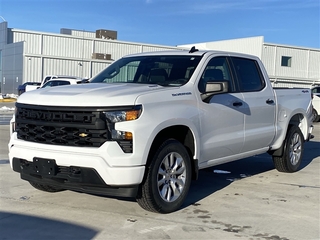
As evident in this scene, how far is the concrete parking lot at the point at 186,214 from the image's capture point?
15.0 ft

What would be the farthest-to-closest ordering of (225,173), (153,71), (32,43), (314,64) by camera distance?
(314,64), (32,43), (225,173), (153,71)

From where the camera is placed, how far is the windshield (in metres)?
5.94

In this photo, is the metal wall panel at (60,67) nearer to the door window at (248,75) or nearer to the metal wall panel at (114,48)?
the metal wall panel at (114,48)

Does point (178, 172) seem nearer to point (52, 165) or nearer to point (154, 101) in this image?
point (154, 101)

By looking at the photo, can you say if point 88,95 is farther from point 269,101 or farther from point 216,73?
point 269,101

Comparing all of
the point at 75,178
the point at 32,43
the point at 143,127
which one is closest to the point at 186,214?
the point at 143,127

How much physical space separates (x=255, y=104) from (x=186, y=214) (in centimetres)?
229

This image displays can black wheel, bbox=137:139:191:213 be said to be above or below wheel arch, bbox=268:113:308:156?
below

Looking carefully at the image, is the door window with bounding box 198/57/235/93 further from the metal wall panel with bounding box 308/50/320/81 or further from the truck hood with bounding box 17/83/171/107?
the metal wall panel with bounding box 308/50/320/81

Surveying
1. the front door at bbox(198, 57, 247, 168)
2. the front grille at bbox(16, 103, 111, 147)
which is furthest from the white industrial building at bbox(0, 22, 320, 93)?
the front grille at bbox(16, 103, 111, 147)

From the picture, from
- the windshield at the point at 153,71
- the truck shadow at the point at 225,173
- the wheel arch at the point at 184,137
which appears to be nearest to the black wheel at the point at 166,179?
the wheel arch at the point at 184,137

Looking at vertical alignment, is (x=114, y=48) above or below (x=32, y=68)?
above

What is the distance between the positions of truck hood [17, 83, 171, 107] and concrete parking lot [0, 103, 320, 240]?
50.5 inches

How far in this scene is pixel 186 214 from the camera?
5.25 m
